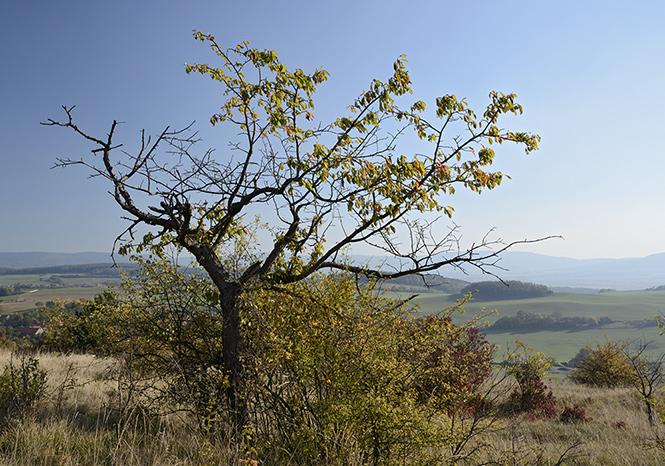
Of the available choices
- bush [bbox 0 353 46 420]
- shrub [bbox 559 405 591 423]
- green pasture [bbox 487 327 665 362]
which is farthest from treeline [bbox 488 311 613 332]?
bush [bbox 0 353 46 420]

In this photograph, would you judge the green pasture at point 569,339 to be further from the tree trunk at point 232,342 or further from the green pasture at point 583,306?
the tree trunk at point 232,342

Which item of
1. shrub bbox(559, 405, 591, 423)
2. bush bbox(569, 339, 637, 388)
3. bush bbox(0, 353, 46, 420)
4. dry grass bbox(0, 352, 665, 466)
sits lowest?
bush bbox(569, 339, 637, 388)

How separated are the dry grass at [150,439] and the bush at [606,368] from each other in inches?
318

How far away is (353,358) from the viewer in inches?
162

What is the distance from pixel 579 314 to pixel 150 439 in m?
116

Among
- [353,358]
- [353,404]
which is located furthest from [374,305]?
[353,404]

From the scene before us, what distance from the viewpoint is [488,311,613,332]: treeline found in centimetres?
9056

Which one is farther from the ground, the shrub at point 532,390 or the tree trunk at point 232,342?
the tree trunk at point 232,342

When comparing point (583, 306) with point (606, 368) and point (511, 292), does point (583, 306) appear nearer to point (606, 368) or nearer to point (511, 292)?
point (511, 292)

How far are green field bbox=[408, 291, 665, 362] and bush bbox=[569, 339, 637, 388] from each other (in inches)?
1829

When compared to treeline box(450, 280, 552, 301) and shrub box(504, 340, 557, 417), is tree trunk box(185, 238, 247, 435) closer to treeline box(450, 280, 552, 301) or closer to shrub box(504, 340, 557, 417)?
shrub box(504, 340, 557, 417)

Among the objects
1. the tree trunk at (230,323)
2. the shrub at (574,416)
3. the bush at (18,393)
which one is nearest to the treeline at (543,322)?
the shrub at (574,416)

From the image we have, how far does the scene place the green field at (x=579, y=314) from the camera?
7265 cm

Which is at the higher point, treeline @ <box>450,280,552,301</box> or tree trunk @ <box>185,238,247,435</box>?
tree trunk @ <box>185,238,247,435</box>
